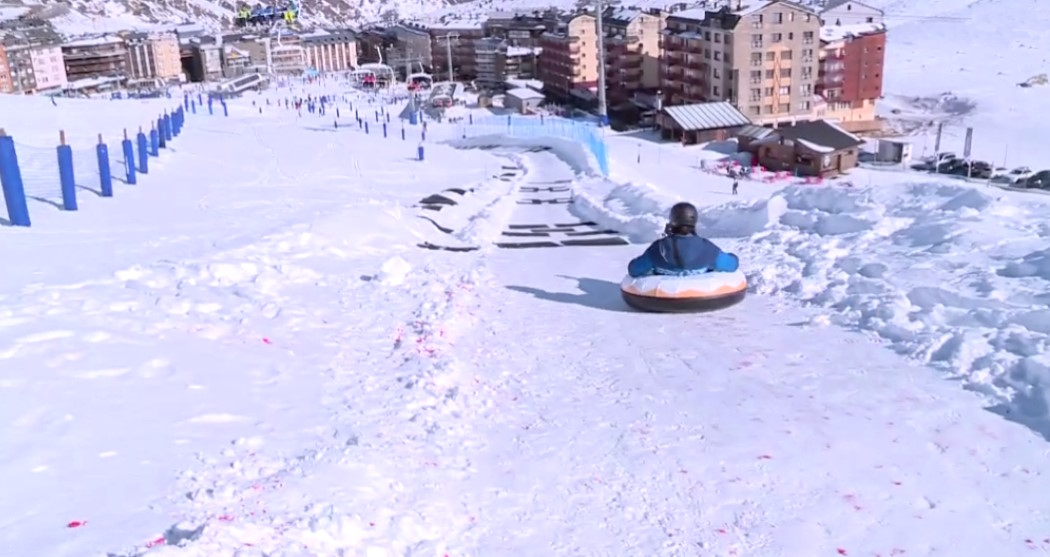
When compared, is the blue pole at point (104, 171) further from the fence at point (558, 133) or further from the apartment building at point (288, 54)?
the apartment building at point (288, 54)

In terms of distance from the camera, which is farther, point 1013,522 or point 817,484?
point 817,484

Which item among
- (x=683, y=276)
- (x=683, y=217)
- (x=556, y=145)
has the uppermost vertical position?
(x=683, y=217)

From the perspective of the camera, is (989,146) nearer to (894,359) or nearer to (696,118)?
(696,118)

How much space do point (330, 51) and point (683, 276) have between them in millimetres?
108326

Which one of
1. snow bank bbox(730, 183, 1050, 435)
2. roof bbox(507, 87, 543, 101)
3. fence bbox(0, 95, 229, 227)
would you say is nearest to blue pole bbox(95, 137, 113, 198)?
fence bbox(0, 95, 229, 227)

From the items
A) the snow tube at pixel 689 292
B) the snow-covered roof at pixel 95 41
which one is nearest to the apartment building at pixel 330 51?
the snow-covered roof at pixel 95 41

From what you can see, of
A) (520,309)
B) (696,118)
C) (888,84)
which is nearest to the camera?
(520,309)

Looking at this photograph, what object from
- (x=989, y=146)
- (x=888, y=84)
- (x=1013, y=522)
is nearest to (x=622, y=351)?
(x=1013, y=522)

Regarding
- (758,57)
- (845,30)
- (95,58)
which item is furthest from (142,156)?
(95,58)

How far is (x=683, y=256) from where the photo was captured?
9852mm

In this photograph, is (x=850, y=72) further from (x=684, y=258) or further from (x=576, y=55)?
(x=684, y=258)

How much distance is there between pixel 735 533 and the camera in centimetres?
528

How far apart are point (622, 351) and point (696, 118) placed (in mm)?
42712

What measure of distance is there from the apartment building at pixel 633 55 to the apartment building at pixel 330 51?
52371 mm
